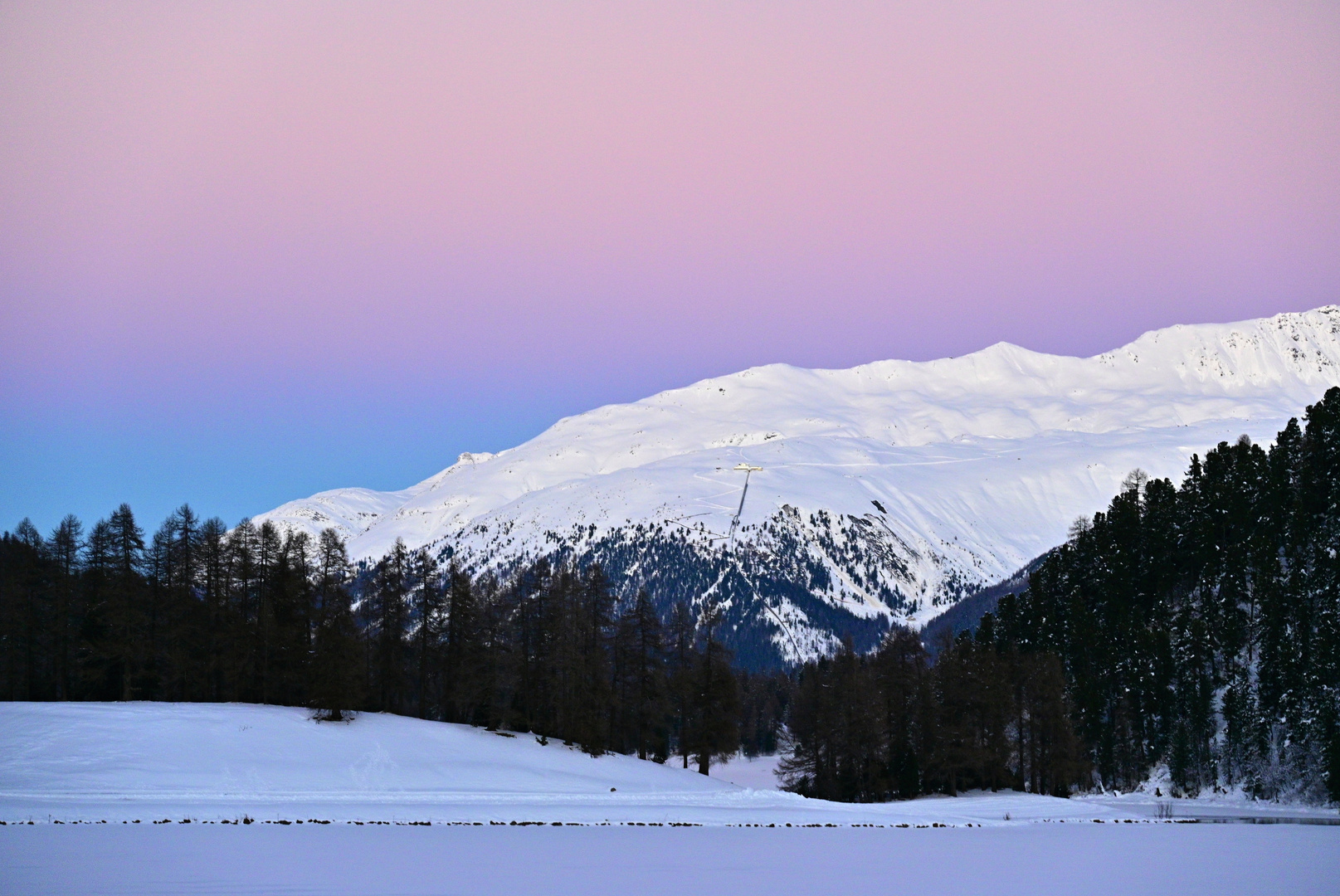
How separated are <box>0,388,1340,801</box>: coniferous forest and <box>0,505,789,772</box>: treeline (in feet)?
0.63

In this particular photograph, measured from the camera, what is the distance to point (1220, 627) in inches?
3666

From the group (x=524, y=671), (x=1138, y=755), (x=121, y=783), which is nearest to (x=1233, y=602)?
(x=1138, y=755)

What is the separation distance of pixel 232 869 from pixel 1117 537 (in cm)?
9720

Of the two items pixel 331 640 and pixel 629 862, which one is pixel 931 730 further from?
pixel 629 862

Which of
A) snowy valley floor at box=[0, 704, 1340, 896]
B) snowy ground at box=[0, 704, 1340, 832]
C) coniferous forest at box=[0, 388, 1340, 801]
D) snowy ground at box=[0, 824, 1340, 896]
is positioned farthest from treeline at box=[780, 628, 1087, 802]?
snowy ground at box=[0, 824, 1340, 896]

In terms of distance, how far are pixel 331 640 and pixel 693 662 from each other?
27151 millimetres

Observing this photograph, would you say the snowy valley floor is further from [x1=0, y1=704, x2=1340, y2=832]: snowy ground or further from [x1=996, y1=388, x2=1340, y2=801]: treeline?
[x1=996, y1=388, x2=1340, y2=801]: treeline

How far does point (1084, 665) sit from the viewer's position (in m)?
107

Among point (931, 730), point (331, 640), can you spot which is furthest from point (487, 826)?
point (931, 730)

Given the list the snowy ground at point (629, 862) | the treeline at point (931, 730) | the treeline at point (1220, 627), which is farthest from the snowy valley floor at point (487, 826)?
the treeline at point (1220, 627)

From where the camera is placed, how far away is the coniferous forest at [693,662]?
83000mm

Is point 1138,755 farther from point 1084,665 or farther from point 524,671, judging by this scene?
point 524,671

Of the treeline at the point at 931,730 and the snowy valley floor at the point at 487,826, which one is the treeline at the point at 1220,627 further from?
the treeline at the point at 931,730

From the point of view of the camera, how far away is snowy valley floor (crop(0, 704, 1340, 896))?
3478cm
